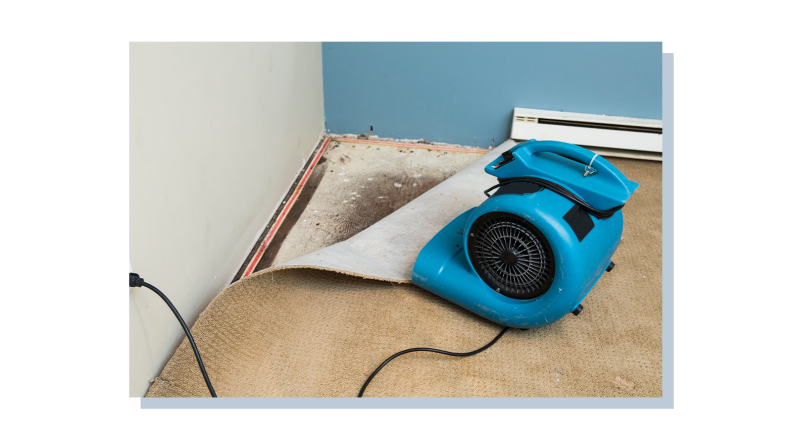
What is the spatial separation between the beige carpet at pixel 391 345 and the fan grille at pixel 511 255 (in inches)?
7.7

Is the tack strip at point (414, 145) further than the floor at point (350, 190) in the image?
Yes

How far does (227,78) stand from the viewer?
1.72 metres

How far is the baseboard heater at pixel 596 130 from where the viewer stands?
2680 millimetres

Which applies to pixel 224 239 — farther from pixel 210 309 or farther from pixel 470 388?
pixel 470 388

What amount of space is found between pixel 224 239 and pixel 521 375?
3.67 ft

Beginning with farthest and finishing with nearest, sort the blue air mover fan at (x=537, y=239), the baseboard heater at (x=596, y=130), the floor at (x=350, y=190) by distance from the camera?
the baseboard heater at (x=596, y=130) → the floor at (x=350, y=190) → the blue air mover fan at (x=537, y=239)

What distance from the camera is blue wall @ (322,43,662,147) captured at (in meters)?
2.58

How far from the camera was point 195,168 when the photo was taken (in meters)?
1.54

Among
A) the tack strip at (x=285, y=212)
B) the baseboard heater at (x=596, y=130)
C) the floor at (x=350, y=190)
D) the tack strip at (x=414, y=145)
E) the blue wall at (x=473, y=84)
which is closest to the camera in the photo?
the tack strip at (x=285, y=212)

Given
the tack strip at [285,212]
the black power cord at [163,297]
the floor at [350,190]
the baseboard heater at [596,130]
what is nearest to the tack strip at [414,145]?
the floor at [350,190]

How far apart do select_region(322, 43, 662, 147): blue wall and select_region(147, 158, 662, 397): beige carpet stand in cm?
128

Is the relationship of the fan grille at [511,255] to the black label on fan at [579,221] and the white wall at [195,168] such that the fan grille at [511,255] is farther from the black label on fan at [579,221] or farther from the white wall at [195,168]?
the white wall at [195,168]

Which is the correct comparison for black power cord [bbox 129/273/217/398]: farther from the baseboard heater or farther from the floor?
the baseboard heater

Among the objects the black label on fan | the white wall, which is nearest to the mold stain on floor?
the white wall
